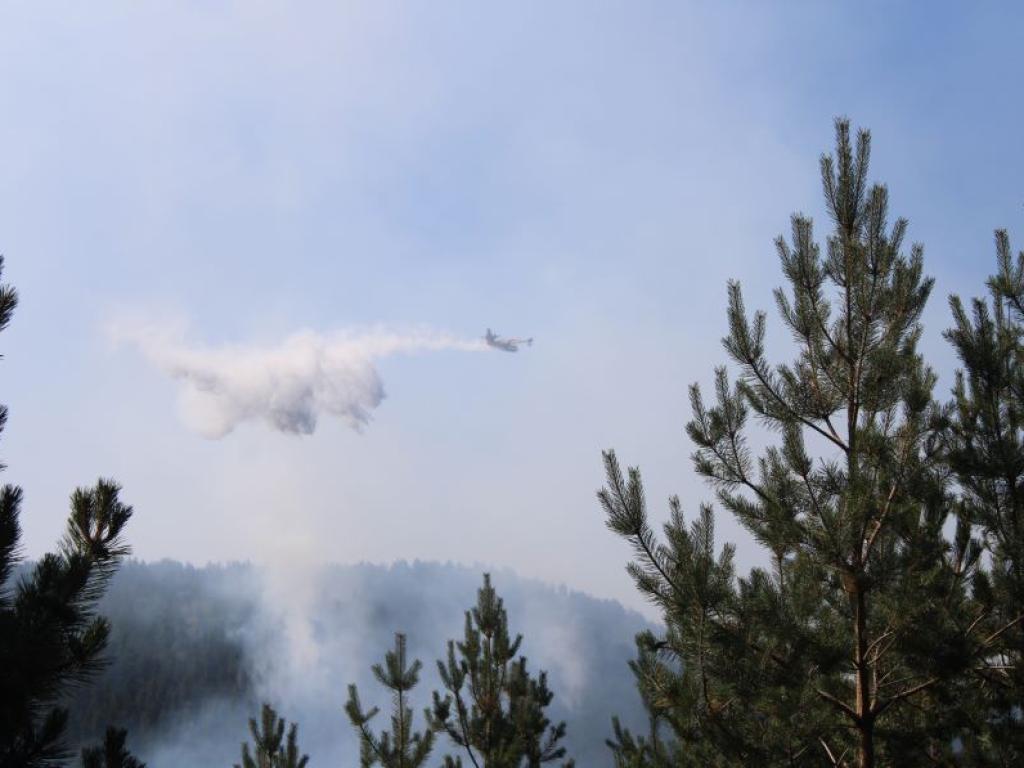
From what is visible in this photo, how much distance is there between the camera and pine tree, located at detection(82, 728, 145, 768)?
15.6ft

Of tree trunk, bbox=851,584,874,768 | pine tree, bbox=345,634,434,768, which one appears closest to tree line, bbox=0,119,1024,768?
tree trunk, bbox=851,584,874,768

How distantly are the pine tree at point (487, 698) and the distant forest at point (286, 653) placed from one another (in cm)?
8114

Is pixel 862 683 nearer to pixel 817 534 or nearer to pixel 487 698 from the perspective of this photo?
pixel 817 534

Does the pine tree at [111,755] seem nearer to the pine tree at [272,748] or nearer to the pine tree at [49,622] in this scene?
the pine tree at [49,622]

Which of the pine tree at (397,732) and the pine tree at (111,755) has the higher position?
the pine tree at (397,732)

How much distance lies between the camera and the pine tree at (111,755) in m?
4.76

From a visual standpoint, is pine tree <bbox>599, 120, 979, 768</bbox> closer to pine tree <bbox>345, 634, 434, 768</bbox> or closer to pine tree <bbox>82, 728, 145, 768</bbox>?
pine tree <bbox>82, 728, 145, 768</bbox>

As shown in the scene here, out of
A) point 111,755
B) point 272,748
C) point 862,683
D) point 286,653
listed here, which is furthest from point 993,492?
point 286,653

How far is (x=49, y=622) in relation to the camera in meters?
4.62

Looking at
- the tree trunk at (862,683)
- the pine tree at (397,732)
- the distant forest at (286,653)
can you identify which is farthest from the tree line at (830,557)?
the distant forest at (286,653)

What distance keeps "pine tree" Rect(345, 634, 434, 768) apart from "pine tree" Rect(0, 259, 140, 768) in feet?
28.2

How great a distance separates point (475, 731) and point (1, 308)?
11.7 m

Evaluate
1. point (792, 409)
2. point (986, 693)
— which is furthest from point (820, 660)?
point (986, 693)

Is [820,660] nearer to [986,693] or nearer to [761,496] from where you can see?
[761,496]
